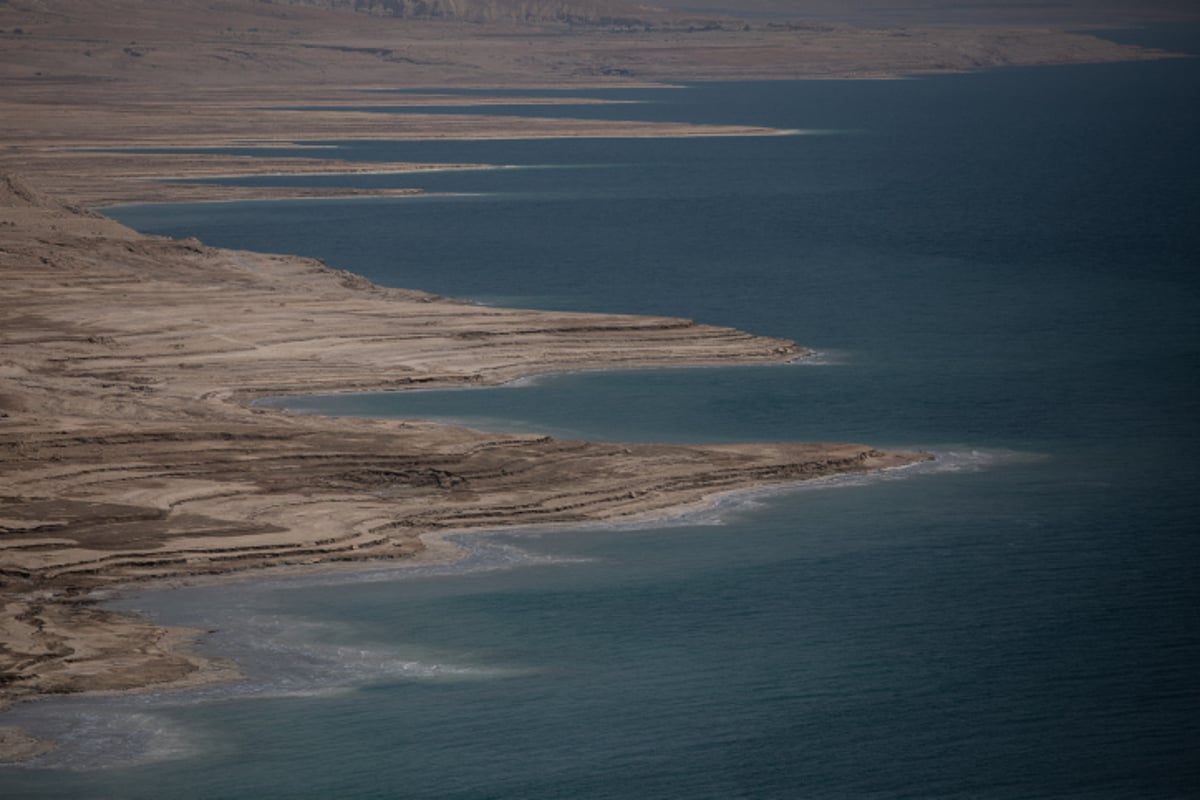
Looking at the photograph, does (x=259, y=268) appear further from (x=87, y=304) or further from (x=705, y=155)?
(x=705, y=155)

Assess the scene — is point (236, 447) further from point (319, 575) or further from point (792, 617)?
point (792, 617)

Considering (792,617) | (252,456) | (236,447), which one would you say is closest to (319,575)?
(252,456)

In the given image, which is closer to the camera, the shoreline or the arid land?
the shoreline

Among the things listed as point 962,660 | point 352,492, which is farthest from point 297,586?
point 962,660

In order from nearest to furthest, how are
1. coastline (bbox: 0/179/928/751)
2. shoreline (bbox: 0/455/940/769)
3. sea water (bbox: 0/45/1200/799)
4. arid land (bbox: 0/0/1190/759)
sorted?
1. sea water (bbox: 0/45/1200/799)
2. shoreline (bbox: 0/455/940/769)
3. coastline (bbox: 0/179/928/751)
4. arid land (bbox: 0/0/1190/759)

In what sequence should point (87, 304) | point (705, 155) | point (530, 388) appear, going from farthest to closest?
point (705, 155) < point (87, 304) < point (530, 388)

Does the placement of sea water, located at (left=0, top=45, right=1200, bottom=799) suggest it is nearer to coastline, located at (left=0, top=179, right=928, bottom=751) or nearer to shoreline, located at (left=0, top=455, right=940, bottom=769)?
shoreline, located at (left=0, top=455, right=940, bottom=769)

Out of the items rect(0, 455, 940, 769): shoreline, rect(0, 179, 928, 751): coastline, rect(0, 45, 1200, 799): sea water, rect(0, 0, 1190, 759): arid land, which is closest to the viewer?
rect(0, 45, 1200, 799): sea water

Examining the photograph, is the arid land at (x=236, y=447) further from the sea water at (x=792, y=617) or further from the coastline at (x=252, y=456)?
the sea water at (x=792, y=617)

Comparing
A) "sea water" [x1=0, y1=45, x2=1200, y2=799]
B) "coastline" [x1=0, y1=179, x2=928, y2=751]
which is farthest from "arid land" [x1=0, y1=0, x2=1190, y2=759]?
"sea water" [x1=0, y1=45, x2=1200, y2=799]

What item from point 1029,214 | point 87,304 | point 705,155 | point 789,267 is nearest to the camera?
point 87,304

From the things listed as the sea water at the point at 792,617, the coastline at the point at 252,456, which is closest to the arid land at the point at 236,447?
the coastline at the point at 252,456
